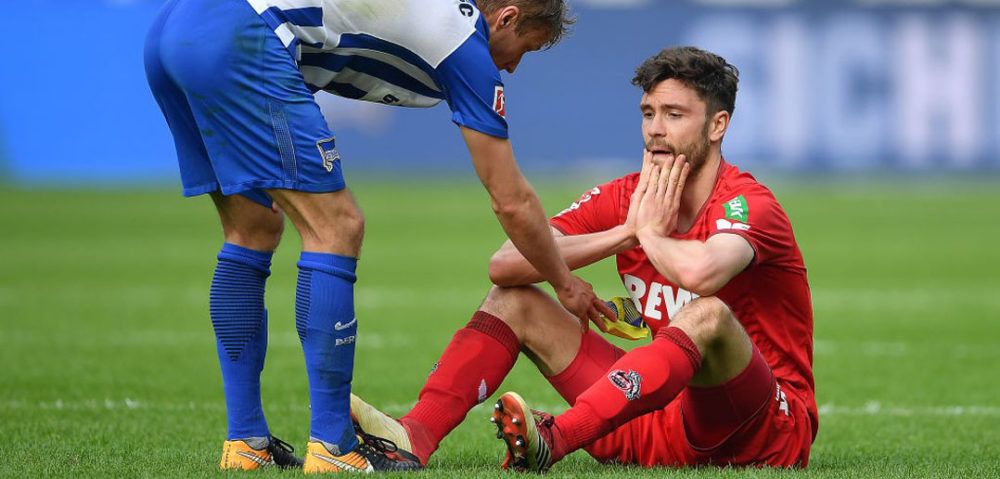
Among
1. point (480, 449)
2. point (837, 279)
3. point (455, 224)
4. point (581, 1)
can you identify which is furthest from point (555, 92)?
point (480, 449)

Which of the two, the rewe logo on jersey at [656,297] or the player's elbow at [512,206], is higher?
the player's elbow at [512,206]

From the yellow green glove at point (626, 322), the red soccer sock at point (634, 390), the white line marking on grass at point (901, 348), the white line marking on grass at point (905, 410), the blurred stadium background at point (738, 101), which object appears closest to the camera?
the red soccer sock at point (634, 390)

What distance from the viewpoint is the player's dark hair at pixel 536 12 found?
448cm

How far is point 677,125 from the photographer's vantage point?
471 cm

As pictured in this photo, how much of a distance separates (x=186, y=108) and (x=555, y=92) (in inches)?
967

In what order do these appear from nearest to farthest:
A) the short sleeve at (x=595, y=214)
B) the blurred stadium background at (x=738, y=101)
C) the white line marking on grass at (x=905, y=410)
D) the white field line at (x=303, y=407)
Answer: the short sleeve at (x=595, y=214), the white field line at (x=303, y=407), the white line marking on grass at (x=905, y=410), the blurred stadium background at (x=738, y=101)

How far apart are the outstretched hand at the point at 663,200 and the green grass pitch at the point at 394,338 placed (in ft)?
2.71

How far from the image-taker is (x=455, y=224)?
20562mm

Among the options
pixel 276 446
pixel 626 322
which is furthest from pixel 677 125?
pixel 276 446

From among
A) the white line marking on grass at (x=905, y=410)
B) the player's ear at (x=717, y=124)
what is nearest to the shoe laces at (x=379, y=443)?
the player's ear at (x=717, y=124)

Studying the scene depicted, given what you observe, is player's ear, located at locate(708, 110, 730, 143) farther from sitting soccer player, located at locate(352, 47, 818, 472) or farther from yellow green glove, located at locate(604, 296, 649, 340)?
yellow green glove, located at locate(604, 296, 649, 340)

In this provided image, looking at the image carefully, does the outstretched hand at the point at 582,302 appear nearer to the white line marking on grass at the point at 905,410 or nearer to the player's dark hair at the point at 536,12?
the player's dark hair at the point at 536,12

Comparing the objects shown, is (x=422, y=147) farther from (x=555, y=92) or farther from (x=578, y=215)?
(x=578, y=215)

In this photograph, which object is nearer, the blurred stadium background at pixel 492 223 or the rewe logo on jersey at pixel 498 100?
the rewe logo on jersey at pixel 498 100
